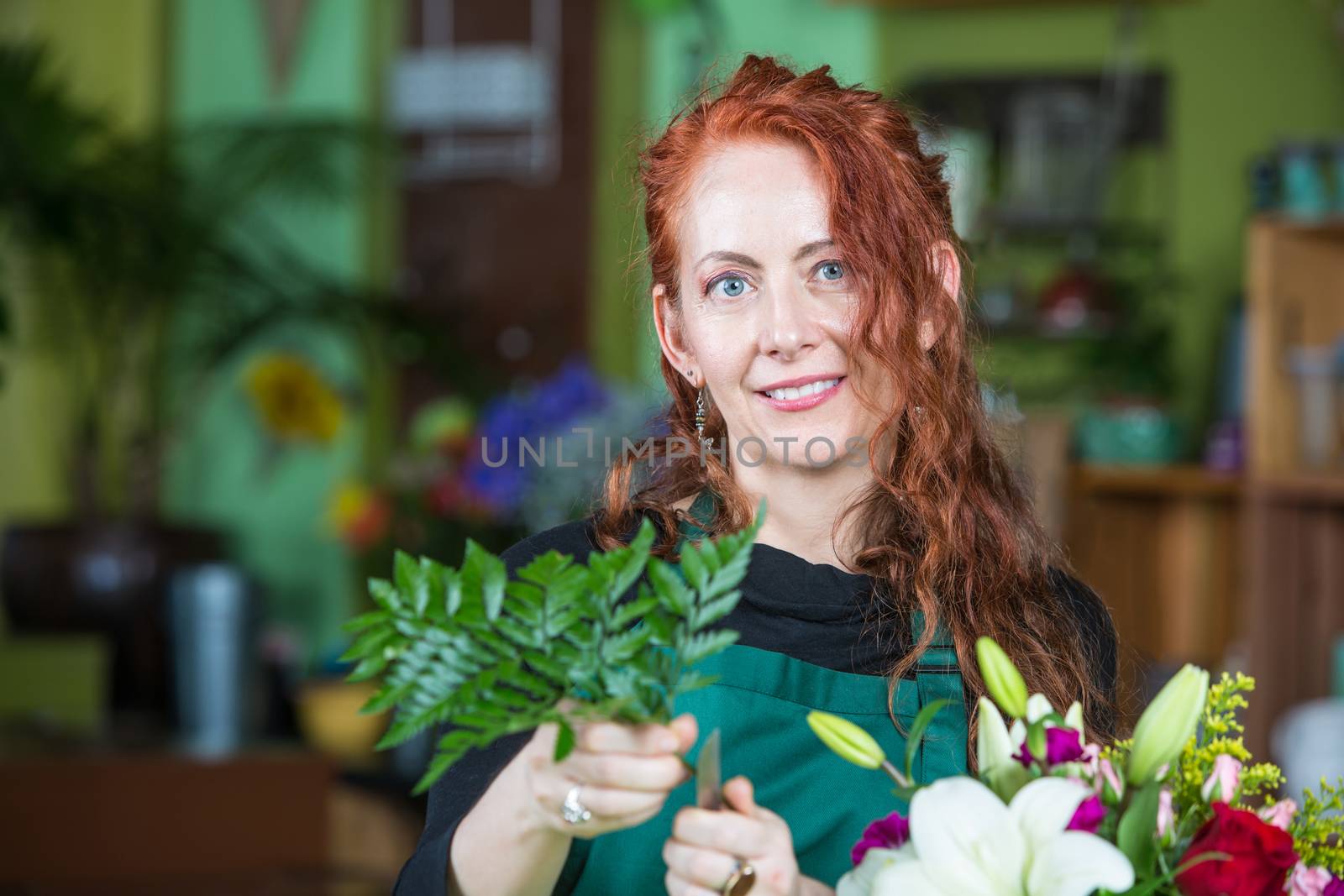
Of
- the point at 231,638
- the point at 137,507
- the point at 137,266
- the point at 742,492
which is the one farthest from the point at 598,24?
the point at 742,492

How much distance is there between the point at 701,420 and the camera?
1214 mm

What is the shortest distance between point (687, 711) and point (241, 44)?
133 inches

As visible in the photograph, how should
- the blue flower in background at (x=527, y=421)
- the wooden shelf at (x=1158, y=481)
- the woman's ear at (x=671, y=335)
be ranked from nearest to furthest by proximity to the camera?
the woman's ear at (x=671, y=335) → the blue flower in background at (x=527, y=421) → the wooden shelf at (x=1158, y=481)

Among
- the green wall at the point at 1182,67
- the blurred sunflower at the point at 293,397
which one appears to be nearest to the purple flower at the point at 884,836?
the green wall at the point at 1182,67

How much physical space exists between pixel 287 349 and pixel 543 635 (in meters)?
3.35

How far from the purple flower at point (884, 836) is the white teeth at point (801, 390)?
39 cm

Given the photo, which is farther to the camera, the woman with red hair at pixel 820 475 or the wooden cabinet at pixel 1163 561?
the wooden cabinet at pixel 1163 561

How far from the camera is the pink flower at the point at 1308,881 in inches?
29.6

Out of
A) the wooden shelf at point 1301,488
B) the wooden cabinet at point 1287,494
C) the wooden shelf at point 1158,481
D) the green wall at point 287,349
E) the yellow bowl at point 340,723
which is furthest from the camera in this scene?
the green wall at point 287,349

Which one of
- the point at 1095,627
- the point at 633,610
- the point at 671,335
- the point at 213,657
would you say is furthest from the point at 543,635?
the point at 213,657

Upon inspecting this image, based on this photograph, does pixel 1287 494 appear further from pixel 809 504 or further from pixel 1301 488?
pixel 809 504

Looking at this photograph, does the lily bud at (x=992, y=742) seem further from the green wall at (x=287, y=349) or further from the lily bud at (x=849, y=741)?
the green wall at (x=287, y=349)

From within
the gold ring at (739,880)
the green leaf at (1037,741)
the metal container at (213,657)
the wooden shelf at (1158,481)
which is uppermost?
the green leaf at (1037,741)

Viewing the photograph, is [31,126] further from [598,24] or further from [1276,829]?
[1276,829]
